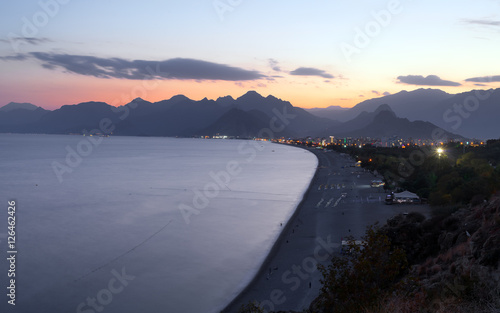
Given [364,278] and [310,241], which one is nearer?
[364,278]

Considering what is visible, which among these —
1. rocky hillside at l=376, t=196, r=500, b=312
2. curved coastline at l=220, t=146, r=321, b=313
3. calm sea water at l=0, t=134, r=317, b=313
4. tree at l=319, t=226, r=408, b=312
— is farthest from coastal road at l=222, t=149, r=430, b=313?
tree at l=319, t=226, r=408, b=312

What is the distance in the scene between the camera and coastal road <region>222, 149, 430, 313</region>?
15.0m

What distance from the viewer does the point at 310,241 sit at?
22.0 meters

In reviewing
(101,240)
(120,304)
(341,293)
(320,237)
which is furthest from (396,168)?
(341,293)

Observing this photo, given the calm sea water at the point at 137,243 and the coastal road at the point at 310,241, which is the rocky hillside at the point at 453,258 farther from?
the calm sea water at the point at 137,243

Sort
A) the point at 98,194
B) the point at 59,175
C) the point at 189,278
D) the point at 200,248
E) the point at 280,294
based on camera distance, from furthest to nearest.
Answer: the point at 59,175 → the point at 98,194 → the point at 200,248 → the point at 189,278 → the point at 280,294

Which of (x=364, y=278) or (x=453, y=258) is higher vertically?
(x=364, y=278)

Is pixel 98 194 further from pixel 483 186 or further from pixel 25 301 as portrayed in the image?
pixel 483 186

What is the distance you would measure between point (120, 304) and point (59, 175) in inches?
1872

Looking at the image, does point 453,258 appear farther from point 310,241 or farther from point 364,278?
point 310,241

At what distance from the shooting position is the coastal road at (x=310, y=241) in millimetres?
15000

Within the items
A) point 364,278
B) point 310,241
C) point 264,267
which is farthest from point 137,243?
point 364,278

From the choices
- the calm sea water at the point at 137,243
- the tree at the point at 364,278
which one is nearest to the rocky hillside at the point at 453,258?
the tree at the point at 364,278

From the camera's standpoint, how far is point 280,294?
595 inches
